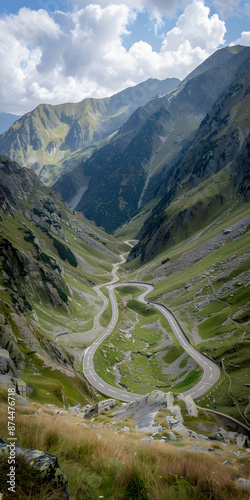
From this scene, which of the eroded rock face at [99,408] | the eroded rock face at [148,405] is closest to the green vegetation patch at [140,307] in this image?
the eroded rock face at [99,408]

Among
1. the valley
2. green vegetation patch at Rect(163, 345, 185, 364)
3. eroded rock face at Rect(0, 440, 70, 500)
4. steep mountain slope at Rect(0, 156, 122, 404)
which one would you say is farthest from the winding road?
eroded rock face at Rect(0, 440, 70, 500)

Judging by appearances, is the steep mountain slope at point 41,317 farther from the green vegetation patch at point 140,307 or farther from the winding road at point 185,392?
the green vegetation patch at point 140,307

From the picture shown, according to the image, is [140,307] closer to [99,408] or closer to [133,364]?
[133,364]

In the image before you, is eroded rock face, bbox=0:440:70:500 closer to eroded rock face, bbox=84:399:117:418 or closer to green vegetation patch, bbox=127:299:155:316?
eroded rock face, bbox=84:399:117:418

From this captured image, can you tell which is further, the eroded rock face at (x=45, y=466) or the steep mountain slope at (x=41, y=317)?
the steep mountain slope at (x=41, y=317)

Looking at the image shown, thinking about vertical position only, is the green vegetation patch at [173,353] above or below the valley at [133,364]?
below

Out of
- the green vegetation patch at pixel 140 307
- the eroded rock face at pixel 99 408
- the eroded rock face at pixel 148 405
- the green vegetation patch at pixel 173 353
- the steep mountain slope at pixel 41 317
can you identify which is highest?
the steep mountain slope at pixel 41 317

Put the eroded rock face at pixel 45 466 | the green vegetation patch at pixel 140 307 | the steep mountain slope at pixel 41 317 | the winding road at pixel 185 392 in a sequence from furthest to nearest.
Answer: the green vegetation patch at pixel 140 307
the winding road at pixel 185 392
the steep mountain slope at pixel 41 317
the eroded rock face at pixel 45 466

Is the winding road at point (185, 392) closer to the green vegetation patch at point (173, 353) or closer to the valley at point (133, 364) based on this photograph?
the valley at point (133, 364)

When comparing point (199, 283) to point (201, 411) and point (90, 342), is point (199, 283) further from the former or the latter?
point (201, 411)

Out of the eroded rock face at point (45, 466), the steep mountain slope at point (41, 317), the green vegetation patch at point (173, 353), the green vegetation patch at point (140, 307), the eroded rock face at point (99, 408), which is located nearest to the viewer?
the eroded rock face at point (45, 466)
